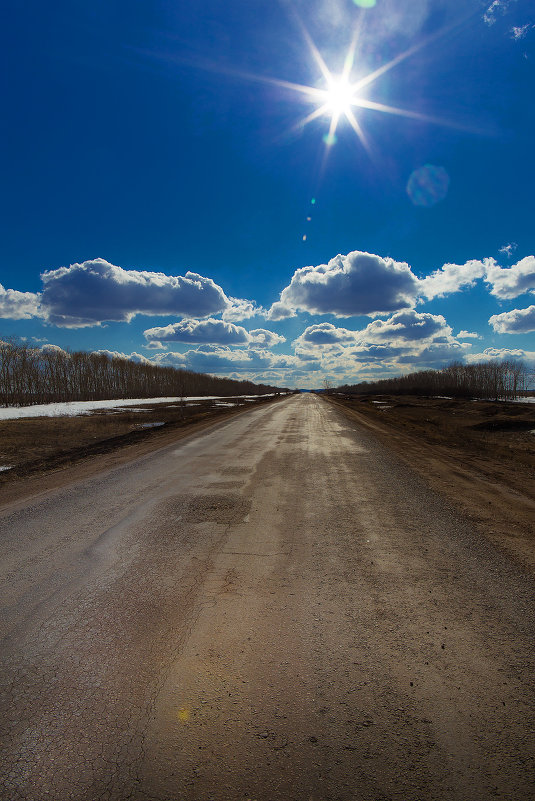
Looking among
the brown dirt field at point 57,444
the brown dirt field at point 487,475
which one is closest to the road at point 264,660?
the brown dirt field at point 487,475

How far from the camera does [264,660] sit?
7.79ft

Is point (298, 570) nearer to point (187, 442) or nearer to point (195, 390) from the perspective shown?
point (187, 442)

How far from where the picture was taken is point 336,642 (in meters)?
2.53

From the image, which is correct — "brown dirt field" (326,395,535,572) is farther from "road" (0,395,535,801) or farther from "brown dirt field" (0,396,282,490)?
"brown dirt field" (0,396,282,490)

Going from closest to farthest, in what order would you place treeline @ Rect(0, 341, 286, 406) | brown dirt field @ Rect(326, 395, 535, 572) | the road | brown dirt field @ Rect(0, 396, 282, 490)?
1. the road
2. brown dirt field @ Rect(326, 395, 535, 572)
3. brown dirt field @ Rect(0, 396, 282, 490)
4. treeline @ Rect(0, 341, 286, 406)

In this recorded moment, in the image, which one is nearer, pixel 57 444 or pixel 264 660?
pixel 264 660

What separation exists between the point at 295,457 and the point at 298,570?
18.6ft

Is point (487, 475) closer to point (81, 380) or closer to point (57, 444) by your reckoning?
point (57, 444)

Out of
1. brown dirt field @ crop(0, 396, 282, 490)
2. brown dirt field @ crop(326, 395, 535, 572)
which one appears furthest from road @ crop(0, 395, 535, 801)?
brown dirt field @ crop(0, 396, 282, 490)

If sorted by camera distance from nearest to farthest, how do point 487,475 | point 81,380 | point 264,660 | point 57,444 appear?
1. point 264,660
2. point 487,475
3. point 57,444
4. point 81,380

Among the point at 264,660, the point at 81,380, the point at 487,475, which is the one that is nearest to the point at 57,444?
the point at 264,660

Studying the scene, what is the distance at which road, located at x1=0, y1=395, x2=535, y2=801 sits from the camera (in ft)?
5.51

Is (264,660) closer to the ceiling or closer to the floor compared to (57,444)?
closer to the floor

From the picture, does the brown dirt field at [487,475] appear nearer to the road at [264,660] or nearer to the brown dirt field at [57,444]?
the road at [264,660]
